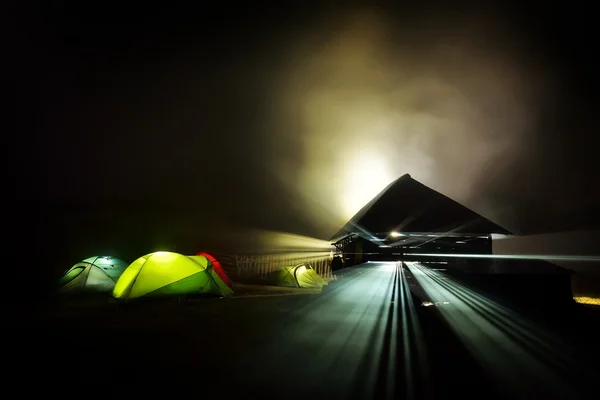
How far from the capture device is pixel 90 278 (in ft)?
Result: 34.0

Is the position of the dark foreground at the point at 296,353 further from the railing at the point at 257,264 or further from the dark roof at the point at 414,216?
the dark roof at the point at 414,216

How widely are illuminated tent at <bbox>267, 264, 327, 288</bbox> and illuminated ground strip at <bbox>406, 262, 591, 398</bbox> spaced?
21.6 feet

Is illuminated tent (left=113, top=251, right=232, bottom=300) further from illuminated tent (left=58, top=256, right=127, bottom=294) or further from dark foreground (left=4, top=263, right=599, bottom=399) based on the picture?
illuminated tent (left=58, top=256, right=127, bottom=294)

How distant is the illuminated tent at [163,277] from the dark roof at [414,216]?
36.4 metres

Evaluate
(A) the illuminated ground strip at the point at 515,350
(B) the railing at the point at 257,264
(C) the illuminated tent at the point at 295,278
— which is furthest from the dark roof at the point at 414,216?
(A) the illuminated ground strip at the point at 515,350

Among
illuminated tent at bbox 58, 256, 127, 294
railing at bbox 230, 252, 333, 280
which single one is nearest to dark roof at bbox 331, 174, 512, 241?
railing at bbox 230, 252, 333, 280

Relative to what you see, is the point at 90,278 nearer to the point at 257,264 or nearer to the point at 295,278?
the point at 295,278

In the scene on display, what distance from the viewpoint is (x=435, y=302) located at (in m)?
9.83

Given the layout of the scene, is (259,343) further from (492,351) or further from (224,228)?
(224,228)

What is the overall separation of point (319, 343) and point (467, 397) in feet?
8.20

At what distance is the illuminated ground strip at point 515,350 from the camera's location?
3.91 m

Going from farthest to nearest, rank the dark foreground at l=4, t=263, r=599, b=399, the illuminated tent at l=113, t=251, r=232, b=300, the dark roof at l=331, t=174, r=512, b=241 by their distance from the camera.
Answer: the dark roof at l=331, t=174, r=512, b=241 < the illuminated tent at l=113, t=251, r=232, b=300 < the dark foreground at l=4, t=263, r=599, b=399

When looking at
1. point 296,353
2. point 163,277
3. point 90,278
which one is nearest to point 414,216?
point 163,277

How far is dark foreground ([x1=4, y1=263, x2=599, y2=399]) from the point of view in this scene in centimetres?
355
